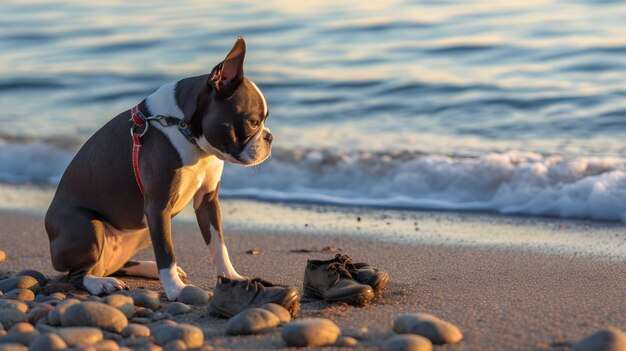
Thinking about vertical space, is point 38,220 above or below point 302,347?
below

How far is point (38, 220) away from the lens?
7605 mm

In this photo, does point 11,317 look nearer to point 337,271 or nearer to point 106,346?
point 106,346

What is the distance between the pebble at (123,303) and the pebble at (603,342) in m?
1.91

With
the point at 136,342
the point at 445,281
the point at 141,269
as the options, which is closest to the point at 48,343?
the point at 136,342

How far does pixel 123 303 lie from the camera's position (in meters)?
4.69

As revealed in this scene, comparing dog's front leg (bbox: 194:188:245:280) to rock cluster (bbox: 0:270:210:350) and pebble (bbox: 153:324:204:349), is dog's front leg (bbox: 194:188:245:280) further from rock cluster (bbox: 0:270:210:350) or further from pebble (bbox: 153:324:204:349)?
pebble (bbox: 153:324:204:349)

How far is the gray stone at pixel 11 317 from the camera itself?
14.9 ft

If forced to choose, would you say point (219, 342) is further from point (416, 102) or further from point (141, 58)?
point (141, 58)

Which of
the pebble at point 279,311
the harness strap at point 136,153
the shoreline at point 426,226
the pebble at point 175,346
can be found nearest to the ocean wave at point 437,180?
the shoreline at point 426,226

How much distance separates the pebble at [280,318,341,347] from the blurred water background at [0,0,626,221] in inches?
135

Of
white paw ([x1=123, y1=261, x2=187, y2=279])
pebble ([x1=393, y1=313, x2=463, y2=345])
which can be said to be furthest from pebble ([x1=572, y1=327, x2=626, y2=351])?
white paw ([x1=123, y1=261, x2=187, y2=279])

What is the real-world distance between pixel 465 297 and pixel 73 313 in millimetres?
1805

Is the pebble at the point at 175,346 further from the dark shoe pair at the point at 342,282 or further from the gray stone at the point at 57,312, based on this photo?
the dark shoe pair at the point at 342,282

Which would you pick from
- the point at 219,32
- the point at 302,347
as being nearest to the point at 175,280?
the point at 302,347
